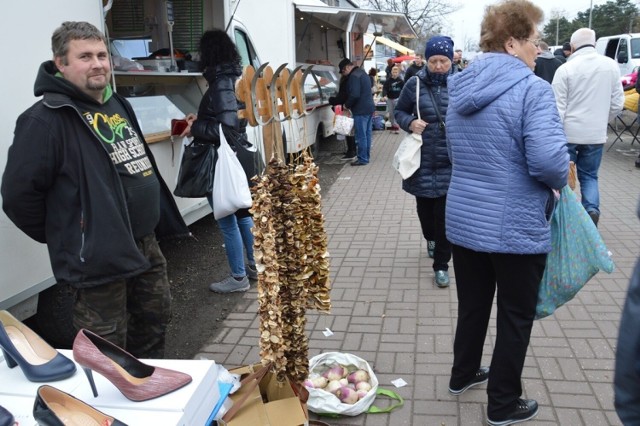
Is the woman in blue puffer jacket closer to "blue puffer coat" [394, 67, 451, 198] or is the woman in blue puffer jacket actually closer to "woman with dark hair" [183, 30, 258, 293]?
"blue puffer coat" [394, 67, 451, 198]

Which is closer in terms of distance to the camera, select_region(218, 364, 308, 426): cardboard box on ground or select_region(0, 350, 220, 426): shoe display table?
select_region(0, 350, 220, 426): shoe display table

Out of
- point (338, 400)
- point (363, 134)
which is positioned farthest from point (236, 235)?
point (363, 134)

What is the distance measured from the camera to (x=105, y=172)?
2457 mm

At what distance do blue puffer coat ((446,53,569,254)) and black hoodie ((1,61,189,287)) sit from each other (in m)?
1.60

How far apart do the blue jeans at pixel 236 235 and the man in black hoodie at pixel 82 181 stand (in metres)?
1.72

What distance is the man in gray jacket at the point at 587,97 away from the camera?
5.30m

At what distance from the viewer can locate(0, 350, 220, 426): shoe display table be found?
175 centimetres

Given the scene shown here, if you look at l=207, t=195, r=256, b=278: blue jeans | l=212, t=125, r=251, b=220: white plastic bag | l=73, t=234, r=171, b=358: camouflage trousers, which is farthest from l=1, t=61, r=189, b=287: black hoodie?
l=207, t=195, r=256, b=278: blue jeans

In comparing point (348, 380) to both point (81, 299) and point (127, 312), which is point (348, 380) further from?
point (81, 299)

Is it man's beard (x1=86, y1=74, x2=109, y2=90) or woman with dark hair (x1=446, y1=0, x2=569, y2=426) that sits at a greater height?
man's beard (x1=86, y1=74, x2=109, y2=90)

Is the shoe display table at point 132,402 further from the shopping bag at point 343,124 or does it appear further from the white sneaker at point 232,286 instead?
the shopping bag at point 343,124

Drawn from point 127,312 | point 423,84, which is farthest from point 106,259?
point 423,84

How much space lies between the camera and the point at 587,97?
5.31 m

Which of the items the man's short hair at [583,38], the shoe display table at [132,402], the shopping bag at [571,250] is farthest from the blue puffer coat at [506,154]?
the man's short hair at [583,38]
